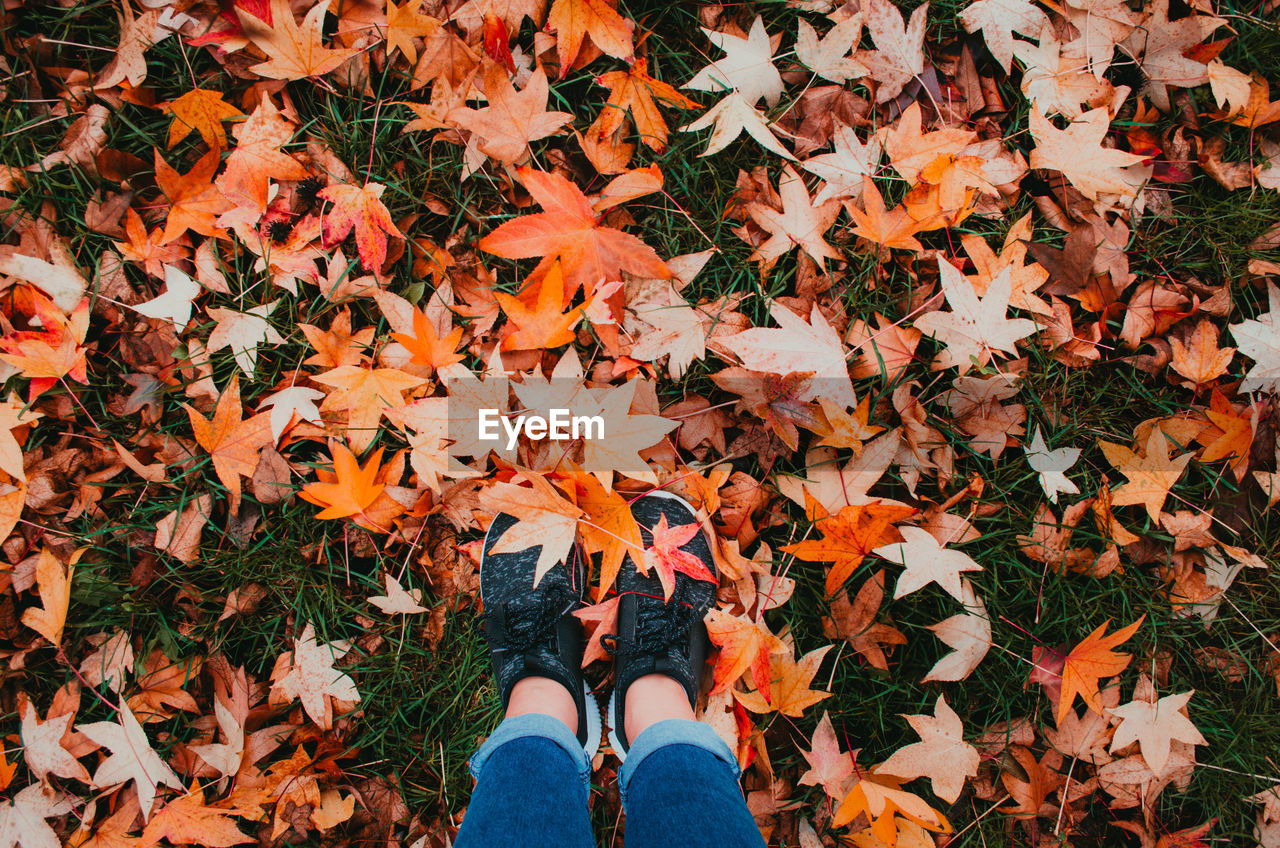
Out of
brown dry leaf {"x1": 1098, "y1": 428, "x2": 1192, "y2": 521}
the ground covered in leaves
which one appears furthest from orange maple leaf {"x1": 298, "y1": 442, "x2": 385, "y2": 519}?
brown dry leaf {"x1": 1098, "y1": 428, "x2": 1192, "y2": 521}

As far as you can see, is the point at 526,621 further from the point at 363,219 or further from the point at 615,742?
the point at 363,219

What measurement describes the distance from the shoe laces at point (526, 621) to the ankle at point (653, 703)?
26 centimetres

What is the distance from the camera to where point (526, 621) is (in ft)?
5.19

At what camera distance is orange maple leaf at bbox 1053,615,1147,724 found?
58.4 inches

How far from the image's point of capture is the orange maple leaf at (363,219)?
5.06ft

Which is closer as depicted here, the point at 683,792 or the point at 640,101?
the point at 683,792

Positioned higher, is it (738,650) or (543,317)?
(543,317)

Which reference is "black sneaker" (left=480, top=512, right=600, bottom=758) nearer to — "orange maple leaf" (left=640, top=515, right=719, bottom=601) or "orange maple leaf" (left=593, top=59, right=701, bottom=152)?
"orange maple leaf" (left=640, top=515, right=719, bottom=601)

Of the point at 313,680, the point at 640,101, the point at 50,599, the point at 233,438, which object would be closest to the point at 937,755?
the point at 313,680

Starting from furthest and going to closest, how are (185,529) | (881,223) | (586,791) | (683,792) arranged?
1. (185,529)
2. (881,223)
3. (586,791)
4. (683,792)

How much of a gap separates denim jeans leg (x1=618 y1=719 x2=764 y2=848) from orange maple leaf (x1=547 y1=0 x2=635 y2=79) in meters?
1.50

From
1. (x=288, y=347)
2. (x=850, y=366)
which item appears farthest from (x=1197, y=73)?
(x=288, y=347)

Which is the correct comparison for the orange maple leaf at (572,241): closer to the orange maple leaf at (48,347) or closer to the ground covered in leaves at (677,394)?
the ground covered in leaves at (677,394)

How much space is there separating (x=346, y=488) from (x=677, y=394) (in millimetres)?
860
